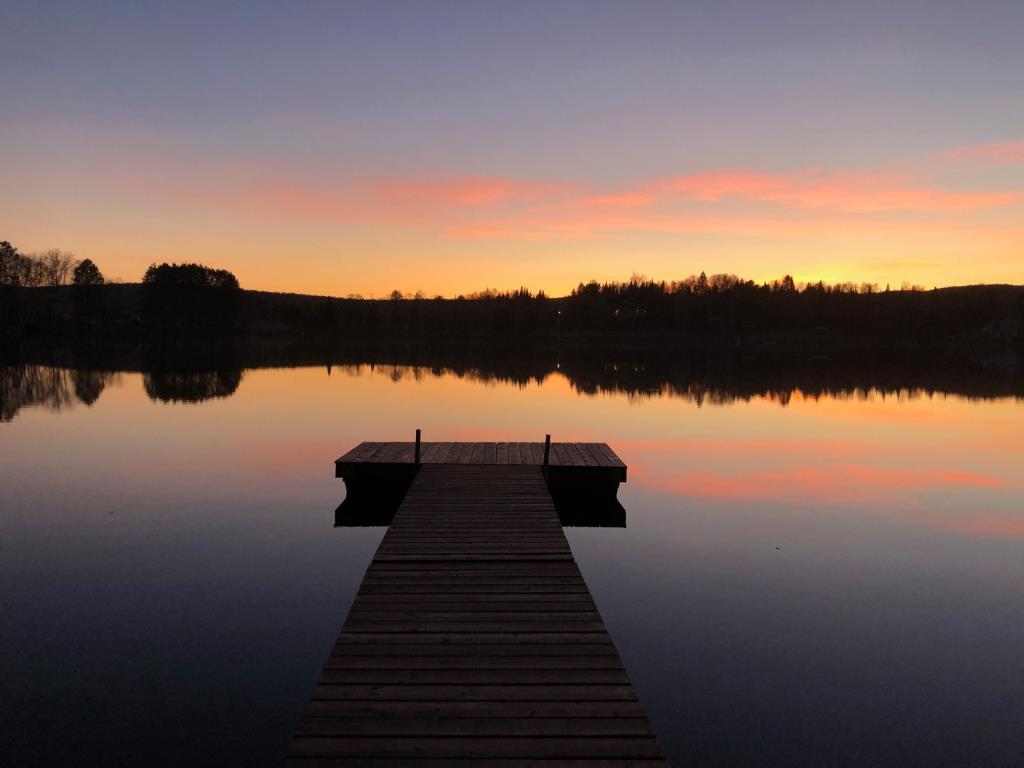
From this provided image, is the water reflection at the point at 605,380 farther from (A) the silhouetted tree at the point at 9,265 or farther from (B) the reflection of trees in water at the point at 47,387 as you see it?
(A) the silhouetted tree at the point at 9,265

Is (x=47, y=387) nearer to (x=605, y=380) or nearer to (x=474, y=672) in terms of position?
(x=605, y=380)

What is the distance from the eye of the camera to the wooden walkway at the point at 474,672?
5.27 m

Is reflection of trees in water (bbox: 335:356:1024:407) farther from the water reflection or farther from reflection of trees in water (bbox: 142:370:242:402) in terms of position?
reflection of trees in water (bbox: 142:370:242:402)

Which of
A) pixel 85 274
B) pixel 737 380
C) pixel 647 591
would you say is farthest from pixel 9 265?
pixel 647 591

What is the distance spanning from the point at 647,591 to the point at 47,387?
39600 millimetres

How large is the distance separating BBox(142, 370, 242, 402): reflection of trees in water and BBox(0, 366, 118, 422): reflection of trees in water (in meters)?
2.62

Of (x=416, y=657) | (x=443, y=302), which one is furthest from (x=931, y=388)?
(x=443, y=302)

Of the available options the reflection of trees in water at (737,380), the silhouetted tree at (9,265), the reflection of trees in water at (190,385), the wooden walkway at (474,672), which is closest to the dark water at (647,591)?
the wooden walkway at (474,672)

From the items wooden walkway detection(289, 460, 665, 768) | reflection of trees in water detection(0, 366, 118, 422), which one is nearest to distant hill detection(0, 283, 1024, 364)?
reflection of trees in water detection(0, 366, 118, 422)

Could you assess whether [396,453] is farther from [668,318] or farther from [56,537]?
[668,318]

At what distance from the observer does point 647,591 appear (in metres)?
11.2

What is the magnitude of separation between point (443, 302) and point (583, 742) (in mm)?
180892

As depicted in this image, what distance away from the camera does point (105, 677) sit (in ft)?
26.2

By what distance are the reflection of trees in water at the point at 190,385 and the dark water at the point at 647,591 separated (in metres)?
9.82
